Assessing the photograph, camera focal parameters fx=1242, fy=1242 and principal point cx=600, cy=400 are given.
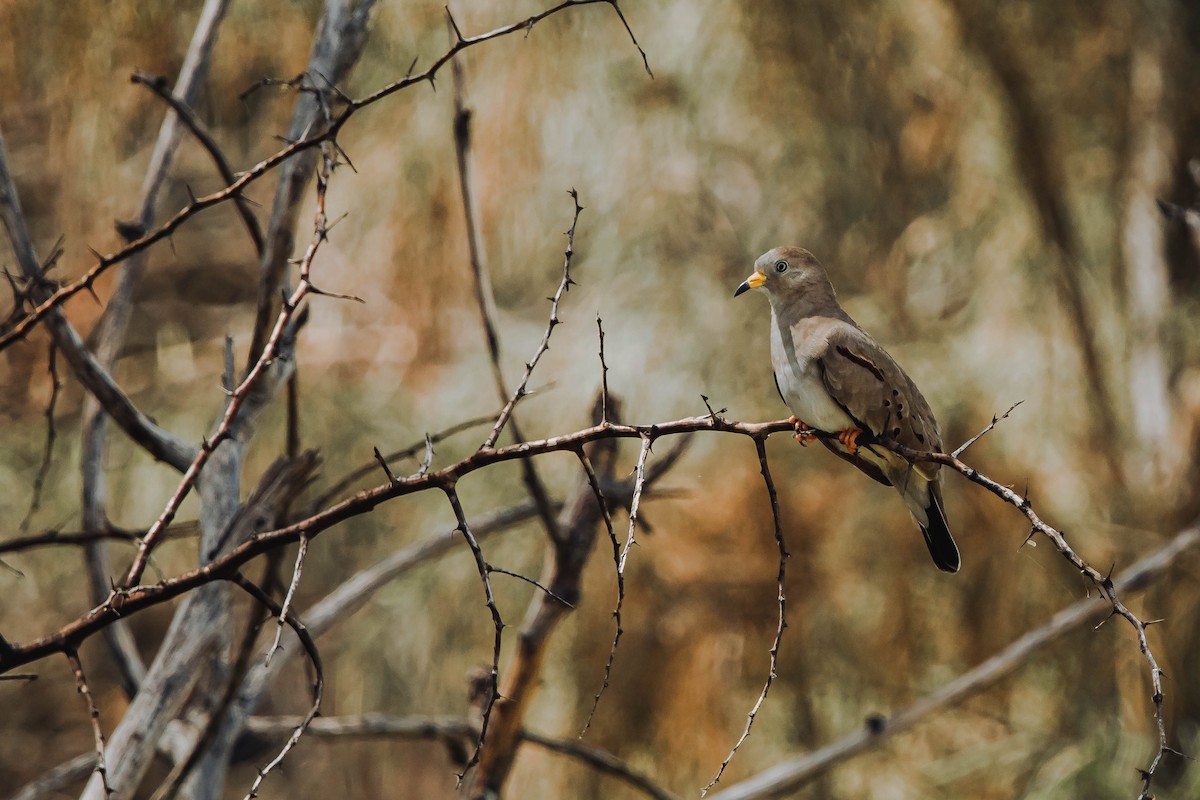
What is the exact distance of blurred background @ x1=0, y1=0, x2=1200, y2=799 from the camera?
2799 mm

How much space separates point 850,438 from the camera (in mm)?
1457

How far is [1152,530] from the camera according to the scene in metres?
2.71

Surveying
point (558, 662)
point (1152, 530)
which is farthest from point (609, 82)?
point (1152, 530)

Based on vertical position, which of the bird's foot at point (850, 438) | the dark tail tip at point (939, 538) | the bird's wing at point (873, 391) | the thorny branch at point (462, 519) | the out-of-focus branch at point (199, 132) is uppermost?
the out-of-focus branch at point (199, 132)

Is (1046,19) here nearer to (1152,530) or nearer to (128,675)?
(1152,530)

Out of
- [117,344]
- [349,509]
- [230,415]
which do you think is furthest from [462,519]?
[117,344]

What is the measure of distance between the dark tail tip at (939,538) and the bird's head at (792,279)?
12.2 inches

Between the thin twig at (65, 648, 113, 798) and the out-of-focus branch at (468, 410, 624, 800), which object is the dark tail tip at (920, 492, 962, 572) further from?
the thin twig at (65, 648, 113, 798)

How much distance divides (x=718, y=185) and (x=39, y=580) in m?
2.42

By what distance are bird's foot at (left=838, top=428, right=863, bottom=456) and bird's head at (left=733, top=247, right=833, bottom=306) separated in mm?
260

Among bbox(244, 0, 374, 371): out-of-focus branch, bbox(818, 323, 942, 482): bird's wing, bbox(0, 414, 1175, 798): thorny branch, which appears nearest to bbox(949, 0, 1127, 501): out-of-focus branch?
bbox(818, 323, 942, 482): bird's wing

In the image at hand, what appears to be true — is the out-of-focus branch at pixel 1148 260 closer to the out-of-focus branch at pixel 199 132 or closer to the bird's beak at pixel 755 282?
the bird's beak at pixel 755 282

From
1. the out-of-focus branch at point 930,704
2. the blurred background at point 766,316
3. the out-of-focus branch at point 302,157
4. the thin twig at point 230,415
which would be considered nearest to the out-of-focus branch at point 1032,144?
the blurred background at point 766,316

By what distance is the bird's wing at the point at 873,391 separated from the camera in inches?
57.3
